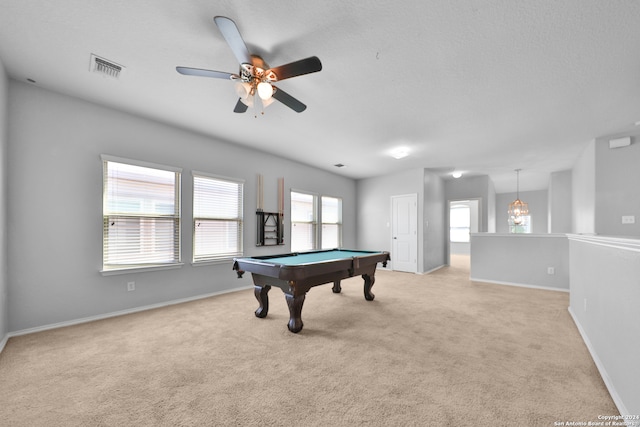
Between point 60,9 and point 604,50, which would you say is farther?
point 604,50

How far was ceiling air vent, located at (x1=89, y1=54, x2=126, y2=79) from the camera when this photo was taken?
7.73ft

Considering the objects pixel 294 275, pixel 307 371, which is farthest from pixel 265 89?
pixel 307 371

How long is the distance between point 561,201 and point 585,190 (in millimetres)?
2460

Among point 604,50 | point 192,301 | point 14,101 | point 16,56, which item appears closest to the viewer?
point 604,50

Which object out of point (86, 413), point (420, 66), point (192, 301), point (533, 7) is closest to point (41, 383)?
point (86, 413)

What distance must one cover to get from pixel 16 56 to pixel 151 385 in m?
3.05

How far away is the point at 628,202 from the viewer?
3.94 m

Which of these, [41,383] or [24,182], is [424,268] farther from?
[24,182]

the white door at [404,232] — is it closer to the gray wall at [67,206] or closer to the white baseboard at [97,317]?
the gray wall at [67,206]

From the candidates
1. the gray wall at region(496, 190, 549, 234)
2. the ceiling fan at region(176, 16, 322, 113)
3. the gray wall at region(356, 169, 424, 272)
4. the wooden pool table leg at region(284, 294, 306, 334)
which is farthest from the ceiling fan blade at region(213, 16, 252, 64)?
the gray wall at region(496, 190, 549, 234)

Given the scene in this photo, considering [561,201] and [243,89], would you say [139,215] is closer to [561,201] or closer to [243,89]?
[243,89]

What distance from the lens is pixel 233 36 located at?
174 centimetres

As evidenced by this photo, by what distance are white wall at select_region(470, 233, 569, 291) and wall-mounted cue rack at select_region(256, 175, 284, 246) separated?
13.8ft

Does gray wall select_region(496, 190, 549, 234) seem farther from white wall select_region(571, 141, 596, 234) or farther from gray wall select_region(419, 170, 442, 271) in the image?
white wall select_region(571, 141, 596, 234)
